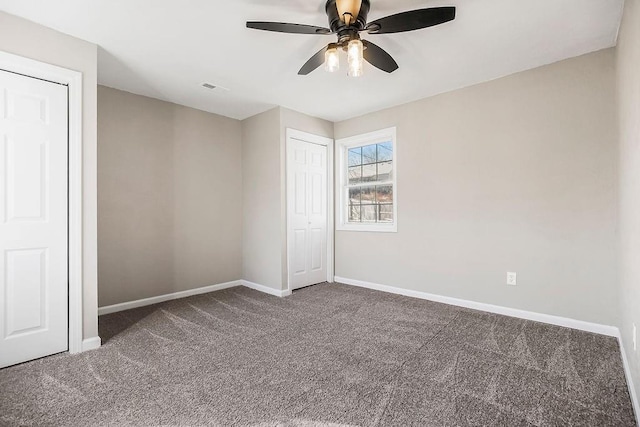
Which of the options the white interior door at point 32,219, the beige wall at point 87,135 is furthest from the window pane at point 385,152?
the white interior door at point 32,219

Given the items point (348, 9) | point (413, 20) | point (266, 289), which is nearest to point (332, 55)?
point (348, 9)

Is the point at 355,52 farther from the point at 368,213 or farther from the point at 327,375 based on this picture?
the point at 368,213

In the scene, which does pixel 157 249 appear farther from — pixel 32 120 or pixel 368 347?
pixel 368 347

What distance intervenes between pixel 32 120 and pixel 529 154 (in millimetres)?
4215

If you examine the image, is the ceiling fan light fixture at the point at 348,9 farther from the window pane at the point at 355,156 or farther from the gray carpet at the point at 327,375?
the window pane at the point at 355,156

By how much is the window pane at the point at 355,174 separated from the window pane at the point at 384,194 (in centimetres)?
38

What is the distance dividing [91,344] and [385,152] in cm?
382

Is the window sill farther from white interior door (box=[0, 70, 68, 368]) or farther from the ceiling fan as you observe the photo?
white interior door (box=[0, 70, 68, 368])

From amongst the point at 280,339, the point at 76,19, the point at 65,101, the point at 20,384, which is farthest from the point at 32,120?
the point at 280,339

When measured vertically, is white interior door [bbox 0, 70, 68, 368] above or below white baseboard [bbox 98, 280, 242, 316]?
above

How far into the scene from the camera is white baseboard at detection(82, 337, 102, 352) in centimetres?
246

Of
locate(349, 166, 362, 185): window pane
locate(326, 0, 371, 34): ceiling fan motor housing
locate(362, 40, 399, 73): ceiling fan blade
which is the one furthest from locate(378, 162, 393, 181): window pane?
locate(326, 0, 371, 34): ceiling fan motor housing

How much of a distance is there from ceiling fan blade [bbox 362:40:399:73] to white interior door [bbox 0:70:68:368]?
2329 millimetres

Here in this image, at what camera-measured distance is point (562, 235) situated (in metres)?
2.88
